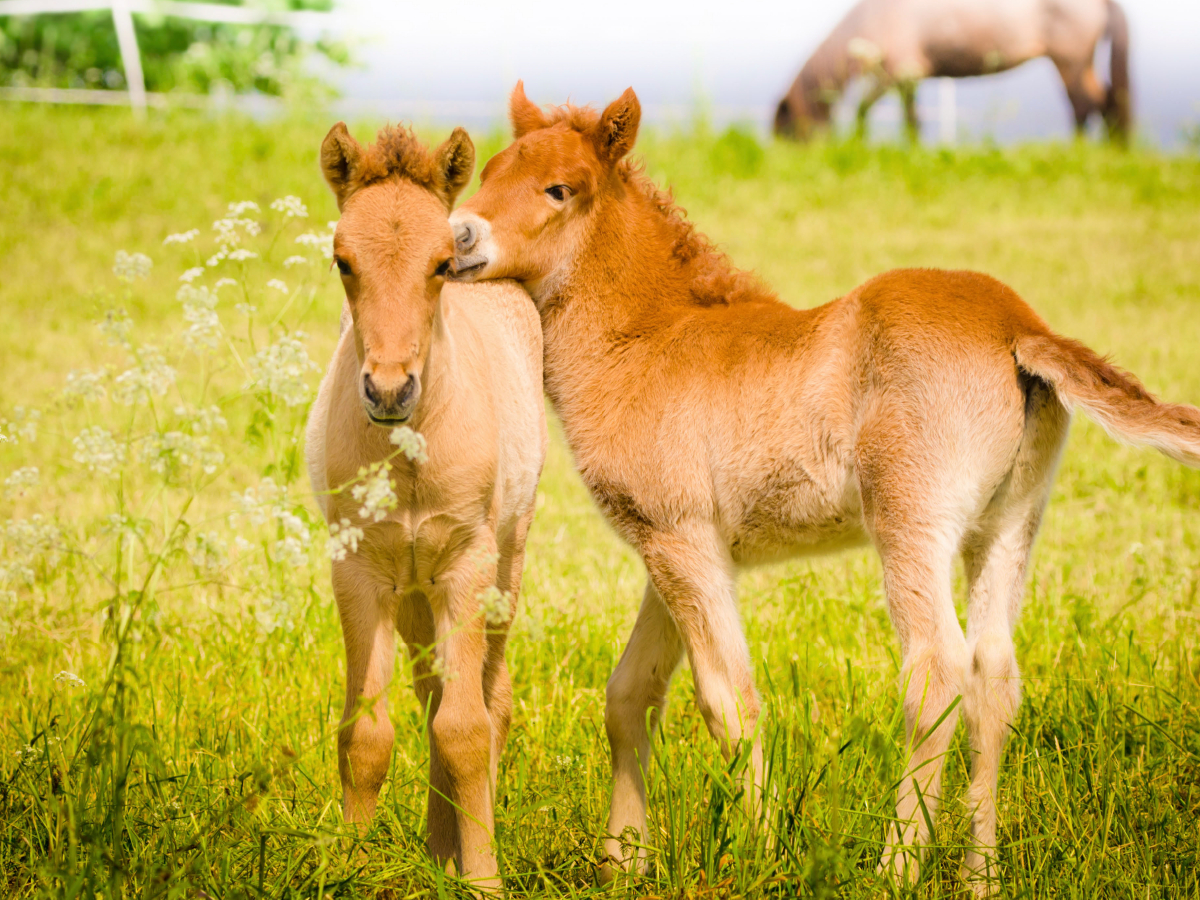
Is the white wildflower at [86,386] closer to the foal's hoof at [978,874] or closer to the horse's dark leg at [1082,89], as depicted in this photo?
the foal's hoof at [978,874]

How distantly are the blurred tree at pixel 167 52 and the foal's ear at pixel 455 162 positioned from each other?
12748 millimetres

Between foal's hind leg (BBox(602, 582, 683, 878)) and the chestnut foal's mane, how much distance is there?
0.99 m

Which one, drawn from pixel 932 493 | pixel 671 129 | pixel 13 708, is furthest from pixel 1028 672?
pixel 671 129

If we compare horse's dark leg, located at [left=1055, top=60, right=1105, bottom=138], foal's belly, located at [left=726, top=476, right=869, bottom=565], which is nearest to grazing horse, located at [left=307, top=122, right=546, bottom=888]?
foal's belly, located at [left=726, top=476, right=869, bottom=565]

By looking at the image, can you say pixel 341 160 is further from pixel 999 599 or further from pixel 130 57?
pixel 130 57

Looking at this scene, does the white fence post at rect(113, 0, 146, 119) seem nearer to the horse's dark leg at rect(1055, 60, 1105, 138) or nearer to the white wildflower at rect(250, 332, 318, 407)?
the white wildflower at rect(250, 332, 318, 407)

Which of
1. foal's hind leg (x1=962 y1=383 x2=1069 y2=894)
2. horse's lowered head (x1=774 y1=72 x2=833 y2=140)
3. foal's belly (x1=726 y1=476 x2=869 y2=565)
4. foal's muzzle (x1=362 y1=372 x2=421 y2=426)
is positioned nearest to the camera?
foal's muzzle (x1=362 y1=372 x2=421 y2=426)

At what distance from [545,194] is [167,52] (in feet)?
49.7

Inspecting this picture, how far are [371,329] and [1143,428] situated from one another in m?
1.84

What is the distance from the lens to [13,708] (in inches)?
141

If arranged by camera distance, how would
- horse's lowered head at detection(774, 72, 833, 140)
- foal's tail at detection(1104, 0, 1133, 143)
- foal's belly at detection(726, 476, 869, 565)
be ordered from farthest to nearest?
foal's tail at detection(1104, 0, 1133, 143) → horse's lowered head at detection(774, 72, 833, 140) → foal's belly at detection(726, 476, 869, 565)

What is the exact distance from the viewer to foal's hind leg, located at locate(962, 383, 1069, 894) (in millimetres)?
2914

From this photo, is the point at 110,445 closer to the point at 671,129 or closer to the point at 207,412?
the point at 207,412

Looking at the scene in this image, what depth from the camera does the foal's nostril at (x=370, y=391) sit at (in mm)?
2496
